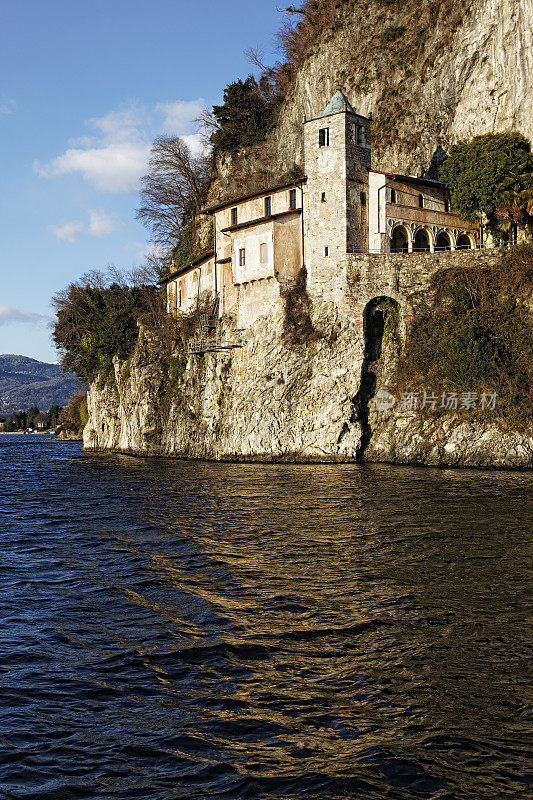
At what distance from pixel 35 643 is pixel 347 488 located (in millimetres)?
18184

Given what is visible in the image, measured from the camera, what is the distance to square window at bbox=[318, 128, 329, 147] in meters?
42.5

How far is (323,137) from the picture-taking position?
42.7 metres

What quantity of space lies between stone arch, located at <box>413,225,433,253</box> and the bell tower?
4.87m

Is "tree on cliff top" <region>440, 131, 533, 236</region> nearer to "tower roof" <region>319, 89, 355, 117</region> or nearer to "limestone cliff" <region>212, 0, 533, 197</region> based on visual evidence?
"limestone cliff" <region>212, 0, 533, 197</region>

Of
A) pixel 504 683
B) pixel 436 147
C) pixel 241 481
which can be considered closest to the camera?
pixel 504 683

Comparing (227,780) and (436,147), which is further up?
(436,147)

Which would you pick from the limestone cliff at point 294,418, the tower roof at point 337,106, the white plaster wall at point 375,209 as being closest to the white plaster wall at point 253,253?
the limestone cliff at point 294,418

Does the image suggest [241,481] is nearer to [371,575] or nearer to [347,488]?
[347,488]

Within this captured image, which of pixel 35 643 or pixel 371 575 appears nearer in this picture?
pixel 35 643

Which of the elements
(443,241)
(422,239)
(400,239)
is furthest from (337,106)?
(443,241)

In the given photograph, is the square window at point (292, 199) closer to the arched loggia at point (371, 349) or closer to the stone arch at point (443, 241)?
the stone arch at point (443, 241)

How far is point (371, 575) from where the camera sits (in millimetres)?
13812

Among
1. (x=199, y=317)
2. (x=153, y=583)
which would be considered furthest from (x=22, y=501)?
(x=199, y=317)

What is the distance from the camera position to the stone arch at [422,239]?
45.6 metres
